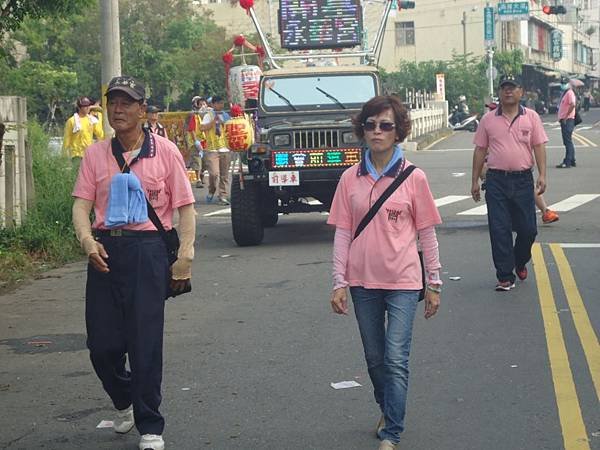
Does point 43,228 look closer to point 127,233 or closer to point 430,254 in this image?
point 127,233

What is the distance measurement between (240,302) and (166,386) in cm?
333

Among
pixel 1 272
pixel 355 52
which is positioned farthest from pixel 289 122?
pixel 1 272

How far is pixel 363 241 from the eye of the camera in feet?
20.5

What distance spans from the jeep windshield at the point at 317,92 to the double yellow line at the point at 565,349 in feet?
13.1

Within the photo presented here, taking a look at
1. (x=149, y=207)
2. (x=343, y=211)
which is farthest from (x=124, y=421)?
(x=343, y=211)

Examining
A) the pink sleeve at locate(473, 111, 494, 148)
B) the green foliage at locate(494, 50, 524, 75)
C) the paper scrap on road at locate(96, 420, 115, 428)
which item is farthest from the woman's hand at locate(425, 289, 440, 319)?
the green foliage at locate(494, 50, 524, 75)

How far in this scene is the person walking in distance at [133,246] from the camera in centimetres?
624

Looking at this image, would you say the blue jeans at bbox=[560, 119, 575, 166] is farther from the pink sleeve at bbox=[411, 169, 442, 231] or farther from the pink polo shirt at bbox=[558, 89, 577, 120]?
the pink sleeve at bbox=[411, 169, 442, 231]

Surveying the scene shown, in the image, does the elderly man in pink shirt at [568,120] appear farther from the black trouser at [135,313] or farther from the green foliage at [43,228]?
the black trouser at [135,313]

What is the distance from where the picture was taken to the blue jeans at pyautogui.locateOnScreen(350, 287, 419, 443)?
6.11m

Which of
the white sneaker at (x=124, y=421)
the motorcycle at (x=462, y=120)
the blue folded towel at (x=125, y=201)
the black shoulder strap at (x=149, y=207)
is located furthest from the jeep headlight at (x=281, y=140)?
the motorcycle at (x=462, y=120)

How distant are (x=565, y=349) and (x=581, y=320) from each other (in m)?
1.19

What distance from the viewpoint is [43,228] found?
1479 centimetres

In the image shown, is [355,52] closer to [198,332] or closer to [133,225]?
[198,332]
